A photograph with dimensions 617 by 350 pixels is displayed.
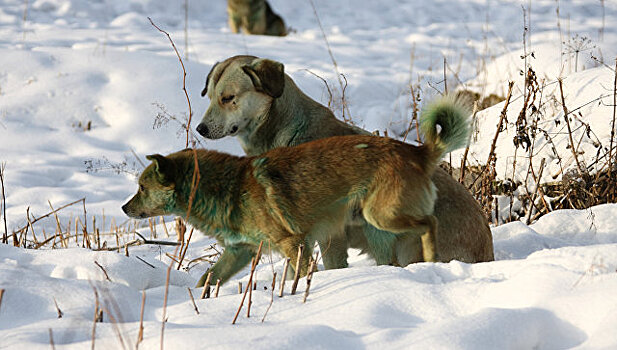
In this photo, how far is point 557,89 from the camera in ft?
23.9

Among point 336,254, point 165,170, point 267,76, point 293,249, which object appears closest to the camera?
point 293,249

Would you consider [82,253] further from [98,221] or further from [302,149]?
[98,221]

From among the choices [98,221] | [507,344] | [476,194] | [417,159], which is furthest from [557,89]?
[507,344]

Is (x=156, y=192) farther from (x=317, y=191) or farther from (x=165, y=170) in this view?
(x=317, y=191)

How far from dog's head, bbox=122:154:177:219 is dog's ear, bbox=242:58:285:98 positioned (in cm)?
94

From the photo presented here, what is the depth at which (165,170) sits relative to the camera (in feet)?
13.2

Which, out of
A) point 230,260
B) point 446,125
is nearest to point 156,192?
point 230,260

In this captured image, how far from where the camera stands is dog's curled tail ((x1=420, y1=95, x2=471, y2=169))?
12.7 feet

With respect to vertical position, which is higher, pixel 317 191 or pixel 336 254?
pixel 317 191

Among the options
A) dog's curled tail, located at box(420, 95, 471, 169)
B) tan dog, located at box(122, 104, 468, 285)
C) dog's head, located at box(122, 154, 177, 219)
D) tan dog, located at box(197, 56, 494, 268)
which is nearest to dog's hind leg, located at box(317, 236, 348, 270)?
tan dog, located at box(197, 56, 494, 268)

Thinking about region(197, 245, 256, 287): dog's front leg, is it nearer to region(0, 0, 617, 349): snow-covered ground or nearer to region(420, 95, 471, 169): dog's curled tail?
region(0, 0, 617, 349): snow-covered ground

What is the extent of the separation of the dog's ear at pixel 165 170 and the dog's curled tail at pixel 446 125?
1.43 meters

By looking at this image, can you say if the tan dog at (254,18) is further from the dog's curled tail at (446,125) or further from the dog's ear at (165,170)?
the dog's curled tail at (446,125)

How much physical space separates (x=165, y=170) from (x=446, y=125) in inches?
62.4
